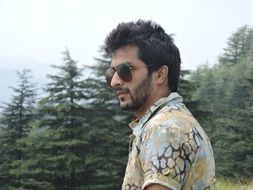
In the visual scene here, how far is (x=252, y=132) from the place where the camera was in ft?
109

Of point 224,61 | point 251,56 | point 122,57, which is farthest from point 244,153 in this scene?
point 224,61

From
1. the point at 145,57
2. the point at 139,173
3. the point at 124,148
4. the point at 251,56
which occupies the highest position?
the point at 251,56

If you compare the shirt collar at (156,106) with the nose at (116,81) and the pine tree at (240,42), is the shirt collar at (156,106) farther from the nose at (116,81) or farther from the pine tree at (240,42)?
the pine tree at (240,42)

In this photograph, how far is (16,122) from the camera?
38.8 m

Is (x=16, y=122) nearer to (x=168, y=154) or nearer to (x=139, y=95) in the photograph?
(x=139, y=95)

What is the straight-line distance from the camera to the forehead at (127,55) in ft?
8.83

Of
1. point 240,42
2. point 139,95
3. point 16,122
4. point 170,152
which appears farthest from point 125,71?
point 240,42

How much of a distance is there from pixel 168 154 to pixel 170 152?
0.04 feet

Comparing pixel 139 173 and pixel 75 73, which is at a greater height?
pixel 75 73

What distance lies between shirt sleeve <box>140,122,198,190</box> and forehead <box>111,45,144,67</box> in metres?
0.47

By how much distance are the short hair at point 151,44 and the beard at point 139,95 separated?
0.22 feet

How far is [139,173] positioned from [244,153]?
31930 millimetres

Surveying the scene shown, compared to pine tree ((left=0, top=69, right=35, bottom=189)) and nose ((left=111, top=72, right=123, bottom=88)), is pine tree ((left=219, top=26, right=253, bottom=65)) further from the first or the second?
nose ((left=111, top=72, right=123, bottom=88))

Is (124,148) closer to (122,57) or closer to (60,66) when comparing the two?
(60,66)
